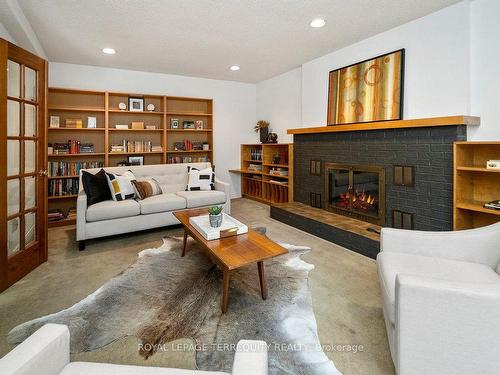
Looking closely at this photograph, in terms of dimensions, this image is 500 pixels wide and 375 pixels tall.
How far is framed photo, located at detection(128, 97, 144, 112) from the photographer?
4.85 meters

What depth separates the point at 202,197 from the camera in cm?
395

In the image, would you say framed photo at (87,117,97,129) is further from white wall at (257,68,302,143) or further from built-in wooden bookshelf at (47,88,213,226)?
white wall at (257,68,302,143)

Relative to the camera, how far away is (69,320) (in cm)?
184

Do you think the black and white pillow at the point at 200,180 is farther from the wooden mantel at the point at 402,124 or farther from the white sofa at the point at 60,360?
the white sofa at the point at 60,360

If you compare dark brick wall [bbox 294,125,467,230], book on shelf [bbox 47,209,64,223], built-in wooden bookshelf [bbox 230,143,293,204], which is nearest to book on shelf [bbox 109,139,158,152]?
book on shelf [bbox 47,209,64,223]

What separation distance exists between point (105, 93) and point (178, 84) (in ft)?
4.42

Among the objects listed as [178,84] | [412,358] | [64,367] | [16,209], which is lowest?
[412,358]

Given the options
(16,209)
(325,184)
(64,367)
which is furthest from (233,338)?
(325,184)

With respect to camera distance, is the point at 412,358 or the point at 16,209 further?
the point at 16,209

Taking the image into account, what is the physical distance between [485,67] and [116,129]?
16.1ft

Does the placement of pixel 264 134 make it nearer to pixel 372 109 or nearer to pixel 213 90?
pixel 213 90

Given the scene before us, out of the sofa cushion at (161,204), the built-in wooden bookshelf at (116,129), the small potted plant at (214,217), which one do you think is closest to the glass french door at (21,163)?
the sofa cushion at (161,204)

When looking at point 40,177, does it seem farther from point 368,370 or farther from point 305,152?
point 305,152

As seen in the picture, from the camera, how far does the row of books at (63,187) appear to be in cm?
427
